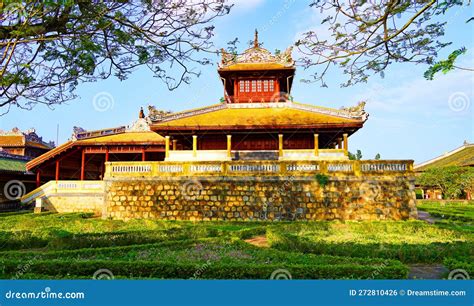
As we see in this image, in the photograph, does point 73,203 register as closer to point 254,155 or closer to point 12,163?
point 12,163

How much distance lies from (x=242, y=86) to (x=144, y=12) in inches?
802

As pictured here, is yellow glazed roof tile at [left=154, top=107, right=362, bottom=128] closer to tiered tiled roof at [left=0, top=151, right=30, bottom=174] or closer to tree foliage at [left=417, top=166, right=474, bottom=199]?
tiered tiled roof at [left=0, top=151, right=30, bottom=174]

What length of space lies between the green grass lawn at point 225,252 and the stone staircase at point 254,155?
7728mm

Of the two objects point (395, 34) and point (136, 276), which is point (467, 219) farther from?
point (136, 276)

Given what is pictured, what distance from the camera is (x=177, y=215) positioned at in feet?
58.4

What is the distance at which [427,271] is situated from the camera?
7781 mm

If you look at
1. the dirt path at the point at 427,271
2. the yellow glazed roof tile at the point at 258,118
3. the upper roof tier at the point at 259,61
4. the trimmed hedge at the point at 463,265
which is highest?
the upper roof tier at the point at 259,61

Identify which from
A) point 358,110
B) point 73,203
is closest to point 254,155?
point 358,110

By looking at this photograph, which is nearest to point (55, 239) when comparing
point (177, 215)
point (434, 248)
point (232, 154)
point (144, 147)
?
point (177, 215)

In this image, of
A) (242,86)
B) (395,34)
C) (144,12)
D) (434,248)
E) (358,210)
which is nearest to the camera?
(395,34)

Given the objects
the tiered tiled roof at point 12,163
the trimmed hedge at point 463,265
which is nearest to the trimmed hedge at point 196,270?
the trimmed hedge at point 463,265
